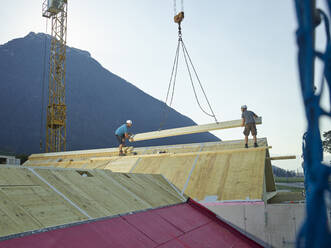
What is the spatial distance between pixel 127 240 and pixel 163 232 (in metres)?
0.83

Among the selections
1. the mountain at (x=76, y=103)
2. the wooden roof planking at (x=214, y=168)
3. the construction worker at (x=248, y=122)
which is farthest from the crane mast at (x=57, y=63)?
the mountain at (x=76, y=103)

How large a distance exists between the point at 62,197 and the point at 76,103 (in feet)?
383

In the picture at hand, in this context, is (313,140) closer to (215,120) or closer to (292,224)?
(292,224)

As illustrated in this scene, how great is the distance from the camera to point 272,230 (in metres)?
5.95

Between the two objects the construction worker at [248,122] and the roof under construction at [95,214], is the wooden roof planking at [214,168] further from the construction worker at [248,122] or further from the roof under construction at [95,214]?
the roof under construction at [95,214]

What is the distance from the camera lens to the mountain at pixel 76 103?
92125 millimetres

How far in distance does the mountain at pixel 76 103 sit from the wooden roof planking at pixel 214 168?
8092cm

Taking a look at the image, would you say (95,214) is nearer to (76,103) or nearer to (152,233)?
(152,233)

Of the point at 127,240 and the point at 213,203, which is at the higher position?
the point at 127,240

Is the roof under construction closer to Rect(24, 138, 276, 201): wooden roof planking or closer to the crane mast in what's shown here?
Rect(24, 138, 276, 201): wooden roof planking

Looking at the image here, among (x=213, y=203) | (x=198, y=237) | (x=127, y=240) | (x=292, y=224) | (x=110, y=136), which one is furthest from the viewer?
(x=110, y=136)

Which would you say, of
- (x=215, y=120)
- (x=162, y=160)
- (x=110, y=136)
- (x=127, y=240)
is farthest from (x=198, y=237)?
(x=110, y=136)

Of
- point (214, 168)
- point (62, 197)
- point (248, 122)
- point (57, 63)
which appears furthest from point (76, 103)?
point (62, 197)

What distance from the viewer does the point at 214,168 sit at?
820 cm
